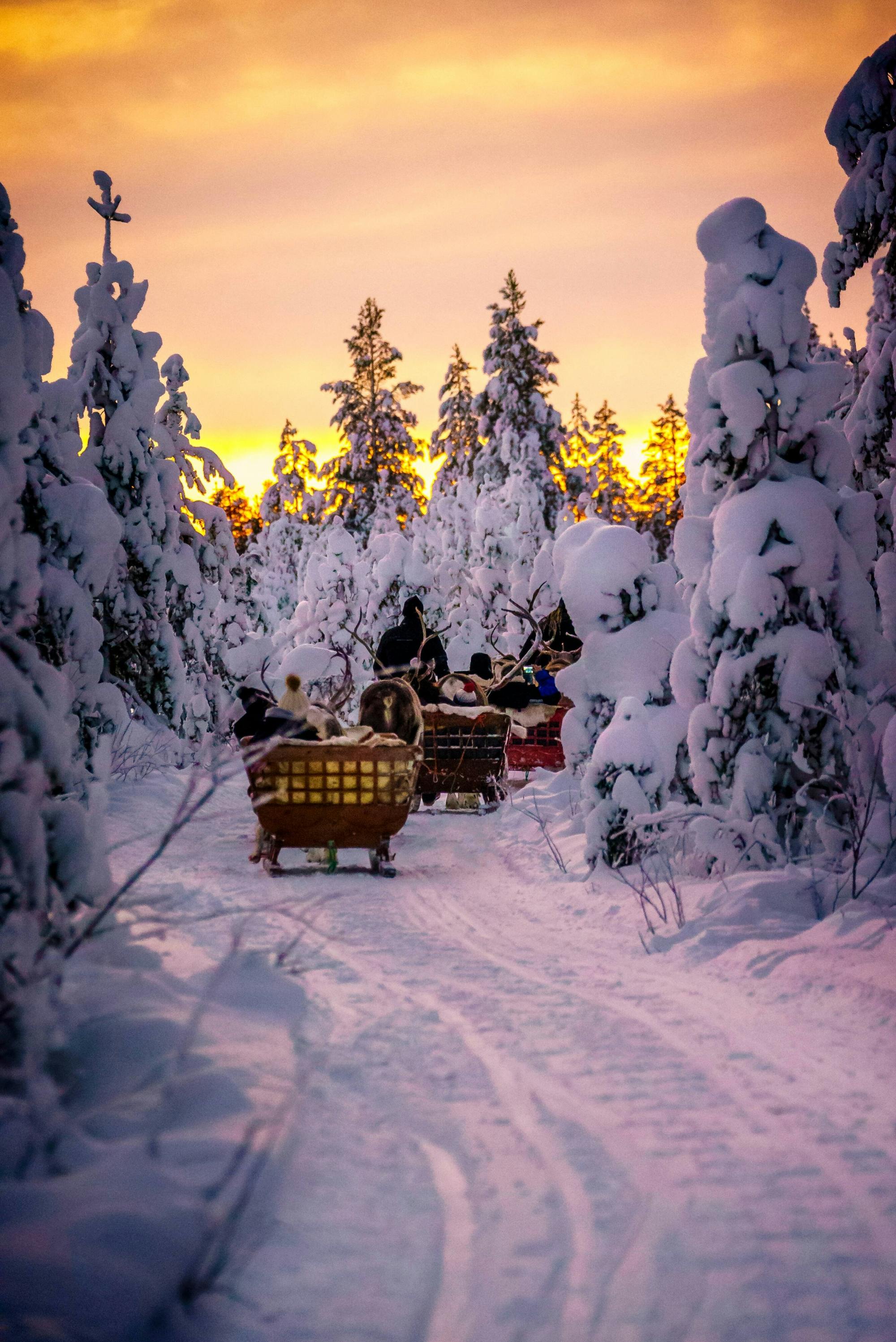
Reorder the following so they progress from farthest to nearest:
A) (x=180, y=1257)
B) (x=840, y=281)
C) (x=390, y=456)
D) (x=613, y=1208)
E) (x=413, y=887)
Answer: (x=390, y=456) → (x=840, y=281) → (x=413, y=887) → (x=613, y=1208) → (x=180, y=1257)

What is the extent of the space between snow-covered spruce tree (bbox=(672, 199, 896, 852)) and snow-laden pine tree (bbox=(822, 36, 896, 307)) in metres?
2.30

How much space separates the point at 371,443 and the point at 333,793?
4156cm

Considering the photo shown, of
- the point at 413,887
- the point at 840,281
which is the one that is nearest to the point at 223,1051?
the point at 413,887

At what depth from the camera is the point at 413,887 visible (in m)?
8.82

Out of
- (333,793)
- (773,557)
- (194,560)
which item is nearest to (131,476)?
(194,560)

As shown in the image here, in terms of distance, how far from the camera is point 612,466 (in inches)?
2420

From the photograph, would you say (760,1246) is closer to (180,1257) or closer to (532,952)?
(180,1257)

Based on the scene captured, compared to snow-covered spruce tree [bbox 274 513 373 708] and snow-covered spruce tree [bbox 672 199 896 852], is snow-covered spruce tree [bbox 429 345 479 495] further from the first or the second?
snow-covered spruce tree [bbox 672 199 896 852]

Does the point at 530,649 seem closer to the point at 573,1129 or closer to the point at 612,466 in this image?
the point at 573,1129

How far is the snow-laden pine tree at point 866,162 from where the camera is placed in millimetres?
9617

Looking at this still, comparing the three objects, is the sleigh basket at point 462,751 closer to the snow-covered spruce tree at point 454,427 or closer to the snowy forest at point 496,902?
the snowy forest at point 496,902

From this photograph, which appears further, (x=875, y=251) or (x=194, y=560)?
(x=194, y=560)

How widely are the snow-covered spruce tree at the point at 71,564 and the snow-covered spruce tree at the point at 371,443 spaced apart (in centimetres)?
3552

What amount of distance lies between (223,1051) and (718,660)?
18.4 ft
